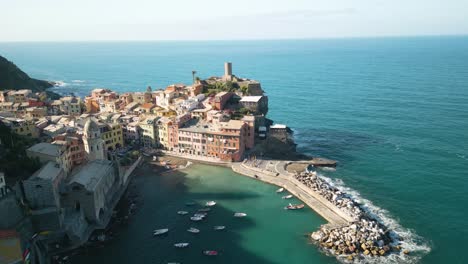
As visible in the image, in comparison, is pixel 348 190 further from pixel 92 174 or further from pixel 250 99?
pixel 92 174

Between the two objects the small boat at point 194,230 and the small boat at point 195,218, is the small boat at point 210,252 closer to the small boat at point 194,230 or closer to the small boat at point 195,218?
the small boat at point 194,230

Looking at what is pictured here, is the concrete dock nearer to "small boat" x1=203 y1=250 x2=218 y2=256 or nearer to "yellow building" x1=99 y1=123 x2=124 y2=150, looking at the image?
"small boat" x1=203 y1=250 x2=218 y2=256

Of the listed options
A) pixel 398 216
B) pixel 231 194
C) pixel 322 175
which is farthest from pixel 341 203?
pixel 231 194

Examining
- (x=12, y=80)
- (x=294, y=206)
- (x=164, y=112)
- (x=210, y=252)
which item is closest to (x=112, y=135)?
(x=164, y=112)

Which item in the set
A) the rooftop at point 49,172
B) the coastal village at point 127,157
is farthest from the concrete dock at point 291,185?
the rooftop at point 49,172

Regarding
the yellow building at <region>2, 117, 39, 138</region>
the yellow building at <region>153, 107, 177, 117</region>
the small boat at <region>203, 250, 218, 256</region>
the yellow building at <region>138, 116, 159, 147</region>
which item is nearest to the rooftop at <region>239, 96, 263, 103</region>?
the yellow building at <region>153, 107, 177, 117</region>
